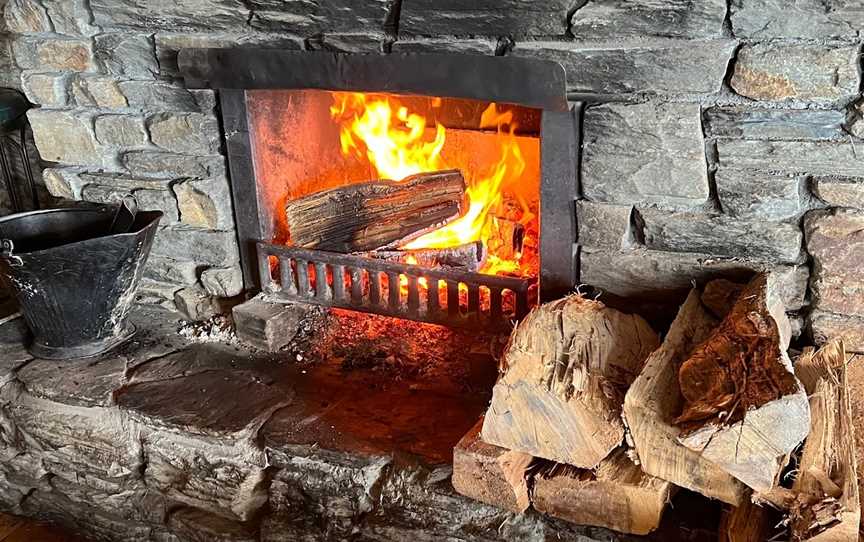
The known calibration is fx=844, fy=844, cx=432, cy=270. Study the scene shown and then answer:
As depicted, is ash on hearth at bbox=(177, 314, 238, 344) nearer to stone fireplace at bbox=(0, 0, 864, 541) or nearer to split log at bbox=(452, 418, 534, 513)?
stone fireplace at bbox=(0, 0, 864, 541)

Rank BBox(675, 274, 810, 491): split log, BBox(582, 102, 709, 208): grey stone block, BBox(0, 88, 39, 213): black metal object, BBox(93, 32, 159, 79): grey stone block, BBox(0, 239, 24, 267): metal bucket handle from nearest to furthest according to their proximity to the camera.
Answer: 1. BBox(675, 274, 810, 491): split log
2. BBox(582, 102, 709, 208): grey stone block
3. BBox(0, 239, 24, 267): metal bucket handle
4. BBox(93, 32, 159, 79): grey stone block
5. BBox(0, 88, 39, 213): black metal object

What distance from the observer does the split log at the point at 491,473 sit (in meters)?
1.83

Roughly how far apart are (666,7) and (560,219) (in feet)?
1.95

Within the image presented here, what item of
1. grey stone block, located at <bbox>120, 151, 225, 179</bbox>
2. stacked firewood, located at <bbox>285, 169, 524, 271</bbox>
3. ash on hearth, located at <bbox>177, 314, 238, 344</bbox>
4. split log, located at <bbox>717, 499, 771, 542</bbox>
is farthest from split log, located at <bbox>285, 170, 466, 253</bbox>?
split log, located at <bbox>717, 499, 771, 542</bbox>

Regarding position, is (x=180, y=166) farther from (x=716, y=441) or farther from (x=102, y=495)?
(x=716, y=441)

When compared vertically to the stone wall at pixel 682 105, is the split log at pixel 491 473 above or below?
below

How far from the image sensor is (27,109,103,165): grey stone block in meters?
2.78

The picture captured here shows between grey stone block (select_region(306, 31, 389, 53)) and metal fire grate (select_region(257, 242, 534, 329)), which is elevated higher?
grey stone block (select_region(306, 31, 389, 53))

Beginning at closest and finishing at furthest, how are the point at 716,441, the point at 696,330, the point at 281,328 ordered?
1. the point at 716,441
2. the point at 696,330
3. the point at 281,328

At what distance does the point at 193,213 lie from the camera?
2.75 m

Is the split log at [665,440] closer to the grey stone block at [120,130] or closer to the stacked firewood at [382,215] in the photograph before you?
the stacked firewood at [382,215]

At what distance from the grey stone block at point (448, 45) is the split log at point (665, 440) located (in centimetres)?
87

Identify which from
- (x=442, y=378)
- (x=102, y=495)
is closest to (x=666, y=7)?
(x=442, y=378)


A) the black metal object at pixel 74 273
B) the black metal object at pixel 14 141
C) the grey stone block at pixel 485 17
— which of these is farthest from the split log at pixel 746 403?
the black metal object at pixel 14 141
